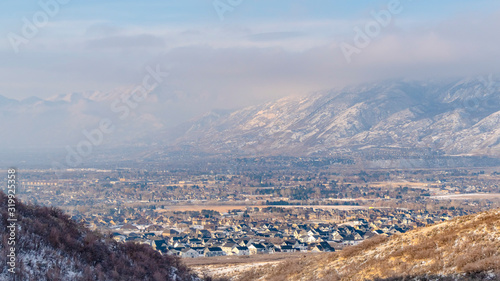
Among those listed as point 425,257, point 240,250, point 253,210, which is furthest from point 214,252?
point 253,210

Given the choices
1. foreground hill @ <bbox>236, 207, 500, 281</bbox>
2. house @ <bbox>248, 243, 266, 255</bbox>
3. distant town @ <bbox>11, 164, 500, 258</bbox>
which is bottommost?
distant town @ <bbox>11, 164, 500, 258</bbox>

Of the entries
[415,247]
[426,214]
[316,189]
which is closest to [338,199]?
[316,189]

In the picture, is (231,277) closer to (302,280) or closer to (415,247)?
(302,280)

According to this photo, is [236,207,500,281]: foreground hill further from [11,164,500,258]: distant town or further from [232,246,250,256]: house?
[232,246,250,256]: house

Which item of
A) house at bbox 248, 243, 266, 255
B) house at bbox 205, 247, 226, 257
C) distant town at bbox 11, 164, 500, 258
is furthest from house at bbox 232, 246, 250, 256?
house at bbox 205, 247, 226, 257

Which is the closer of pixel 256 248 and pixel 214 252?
pixel 214 252

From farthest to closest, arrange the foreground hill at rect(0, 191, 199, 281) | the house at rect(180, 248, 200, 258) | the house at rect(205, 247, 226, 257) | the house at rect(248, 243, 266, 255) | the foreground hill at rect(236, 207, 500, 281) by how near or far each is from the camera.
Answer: the house at rect(248, 243, 266, 255), the house at rect(205, 247, 226, 257), the house at rect(180, 248, 200, 258), the foreground hill at rect(236, 207, 500, 281), the foreground hill at rect(0, 191, 199, 281)

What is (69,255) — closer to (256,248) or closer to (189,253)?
(189,253)
